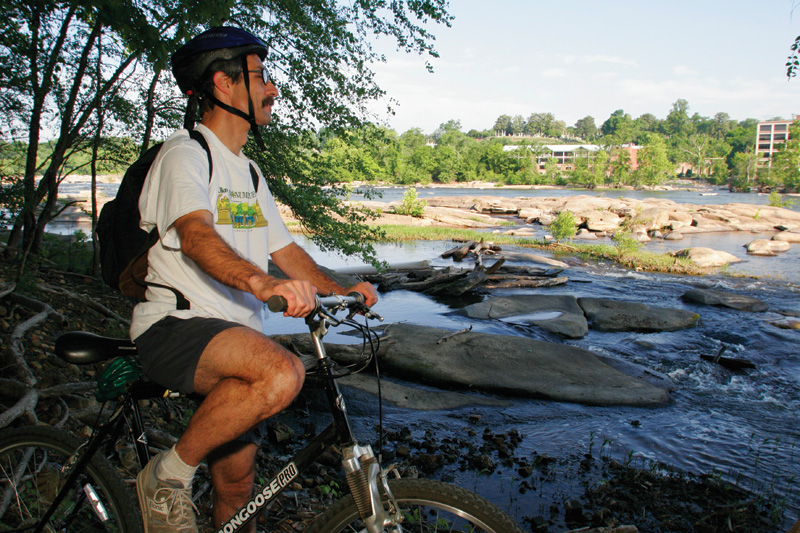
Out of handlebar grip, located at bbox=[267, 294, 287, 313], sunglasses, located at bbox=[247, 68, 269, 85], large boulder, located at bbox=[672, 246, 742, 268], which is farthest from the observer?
large boulder, located at bbox=[672, 246, 742, 268]

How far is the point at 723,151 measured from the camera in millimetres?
147250

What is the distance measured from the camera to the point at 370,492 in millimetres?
2020

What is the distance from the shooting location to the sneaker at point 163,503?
2.15 m

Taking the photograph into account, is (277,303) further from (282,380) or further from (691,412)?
(691,412)

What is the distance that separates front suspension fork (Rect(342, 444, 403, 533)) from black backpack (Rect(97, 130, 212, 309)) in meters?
0.98

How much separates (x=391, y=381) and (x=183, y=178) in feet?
22.1

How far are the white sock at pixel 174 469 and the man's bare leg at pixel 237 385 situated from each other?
3 cm

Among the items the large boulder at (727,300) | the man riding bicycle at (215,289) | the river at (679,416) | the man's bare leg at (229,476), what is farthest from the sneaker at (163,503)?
the large boulder at (727,300)

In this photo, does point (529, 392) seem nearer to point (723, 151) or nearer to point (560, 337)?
point (560, 337)

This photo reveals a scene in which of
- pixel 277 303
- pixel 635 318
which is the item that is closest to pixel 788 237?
pixel 635 318

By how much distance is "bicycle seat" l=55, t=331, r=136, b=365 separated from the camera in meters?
2.39

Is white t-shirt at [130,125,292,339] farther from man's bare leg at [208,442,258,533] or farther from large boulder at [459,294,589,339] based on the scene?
large boulder at [459,294,589,339]

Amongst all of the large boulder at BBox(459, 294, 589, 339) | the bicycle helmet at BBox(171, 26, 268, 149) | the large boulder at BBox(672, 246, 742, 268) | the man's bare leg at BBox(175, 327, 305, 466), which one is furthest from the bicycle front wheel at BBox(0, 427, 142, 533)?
the large boulder at BBox(672, 246, 742, 268)

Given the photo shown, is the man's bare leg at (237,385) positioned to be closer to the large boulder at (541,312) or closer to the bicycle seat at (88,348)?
the bicycle seat at (88,348)
